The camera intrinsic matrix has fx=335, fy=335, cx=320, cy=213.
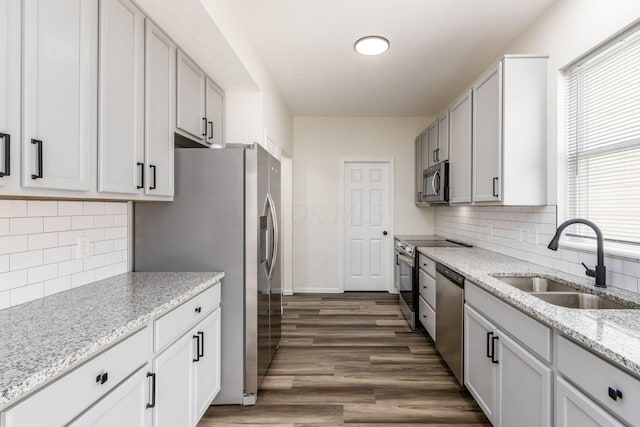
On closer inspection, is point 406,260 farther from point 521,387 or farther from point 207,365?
point 207,365

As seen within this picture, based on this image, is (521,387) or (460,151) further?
(460,151)

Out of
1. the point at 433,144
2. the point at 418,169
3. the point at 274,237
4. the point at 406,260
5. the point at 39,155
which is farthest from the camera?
the point at 418,169

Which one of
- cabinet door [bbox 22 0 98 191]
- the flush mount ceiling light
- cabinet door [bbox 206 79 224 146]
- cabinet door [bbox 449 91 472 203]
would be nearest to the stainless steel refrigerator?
cabinet door [bbox 206 79 224 146]

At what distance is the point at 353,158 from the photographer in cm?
510

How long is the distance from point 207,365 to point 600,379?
186 centimetres

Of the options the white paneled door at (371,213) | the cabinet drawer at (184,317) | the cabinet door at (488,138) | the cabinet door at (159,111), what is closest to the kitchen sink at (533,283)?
the cabinet door at (488,138)

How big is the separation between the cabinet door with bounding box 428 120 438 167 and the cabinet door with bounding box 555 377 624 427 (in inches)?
117

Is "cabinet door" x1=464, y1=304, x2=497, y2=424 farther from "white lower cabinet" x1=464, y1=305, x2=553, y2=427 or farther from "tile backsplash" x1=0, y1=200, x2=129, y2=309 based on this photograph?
"tile backsplash" x1=0, y1=200, x2=129, y2=309

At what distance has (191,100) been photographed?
2354mm

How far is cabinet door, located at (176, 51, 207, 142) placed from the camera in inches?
86.6

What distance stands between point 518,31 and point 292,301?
388cm

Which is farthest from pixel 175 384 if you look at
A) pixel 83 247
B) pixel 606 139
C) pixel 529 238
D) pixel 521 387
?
pixel 606 139

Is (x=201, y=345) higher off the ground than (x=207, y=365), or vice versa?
(x=201, y=345)

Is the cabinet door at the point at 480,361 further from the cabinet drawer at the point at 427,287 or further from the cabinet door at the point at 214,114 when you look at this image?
the cabinet door at the point at 214,114
